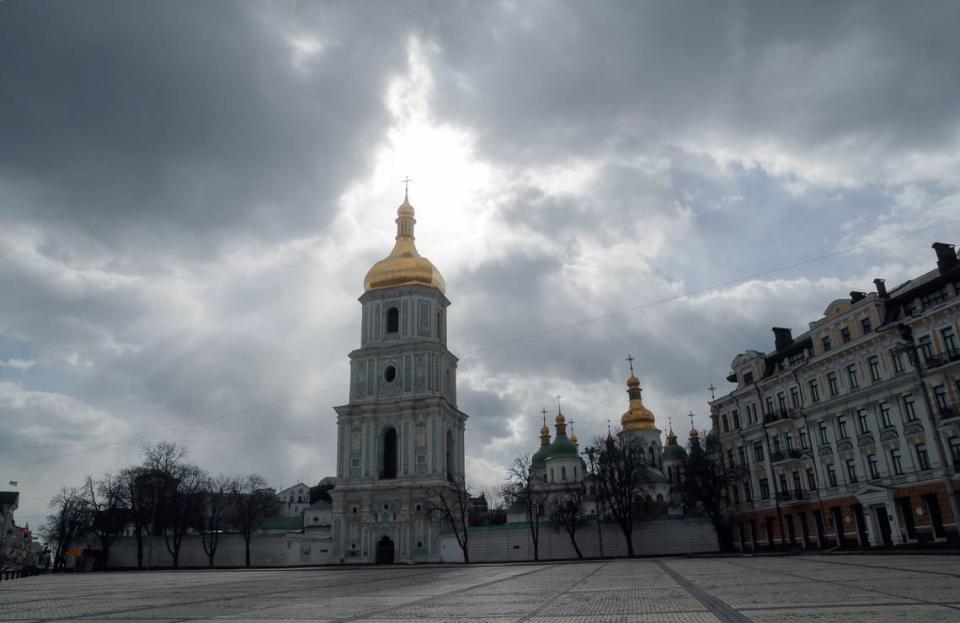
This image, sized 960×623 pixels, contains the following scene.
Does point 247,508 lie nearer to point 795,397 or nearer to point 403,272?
point 403,272

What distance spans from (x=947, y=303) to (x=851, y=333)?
672 cm

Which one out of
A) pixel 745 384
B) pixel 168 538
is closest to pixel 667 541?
pixel 745 384

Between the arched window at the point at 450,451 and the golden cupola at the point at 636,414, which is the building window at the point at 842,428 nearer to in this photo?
the arched window at the point at 450,451

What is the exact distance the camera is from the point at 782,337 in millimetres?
47938

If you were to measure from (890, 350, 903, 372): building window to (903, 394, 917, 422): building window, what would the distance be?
4.72 feet

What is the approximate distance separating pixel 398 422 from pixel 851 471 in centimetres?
3695

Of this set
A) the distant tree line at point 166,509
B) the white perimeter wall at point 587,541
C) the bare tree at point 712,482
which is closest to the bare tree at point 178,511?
the distant tree line at point 166,509

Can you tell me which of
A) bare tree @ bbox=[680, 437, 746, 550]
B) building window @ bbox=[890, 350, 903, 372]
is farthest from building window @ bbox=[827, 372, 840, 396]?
bare tree @ bbox=[680, 437, 746, 550]

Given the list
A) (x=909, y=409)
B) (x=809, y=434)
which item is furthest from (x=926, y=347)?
(x=809, y=434)

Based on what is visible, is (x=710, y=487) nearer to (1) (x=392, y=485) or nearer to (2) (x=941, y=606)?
(1) (x=392, y=485)

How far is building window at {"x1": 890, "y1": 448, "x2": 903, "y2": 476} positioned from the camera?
35.1 m

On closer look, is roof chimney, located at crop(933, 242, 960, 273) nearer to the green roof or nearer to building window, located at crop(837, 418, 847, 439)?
building window, located at crop(837, 418, 847, 439)

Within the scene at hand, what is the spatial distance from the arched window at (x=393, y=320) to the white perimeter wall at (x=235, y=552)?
20.1 m

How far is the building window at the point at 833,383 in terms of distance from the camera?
39.5 meters
